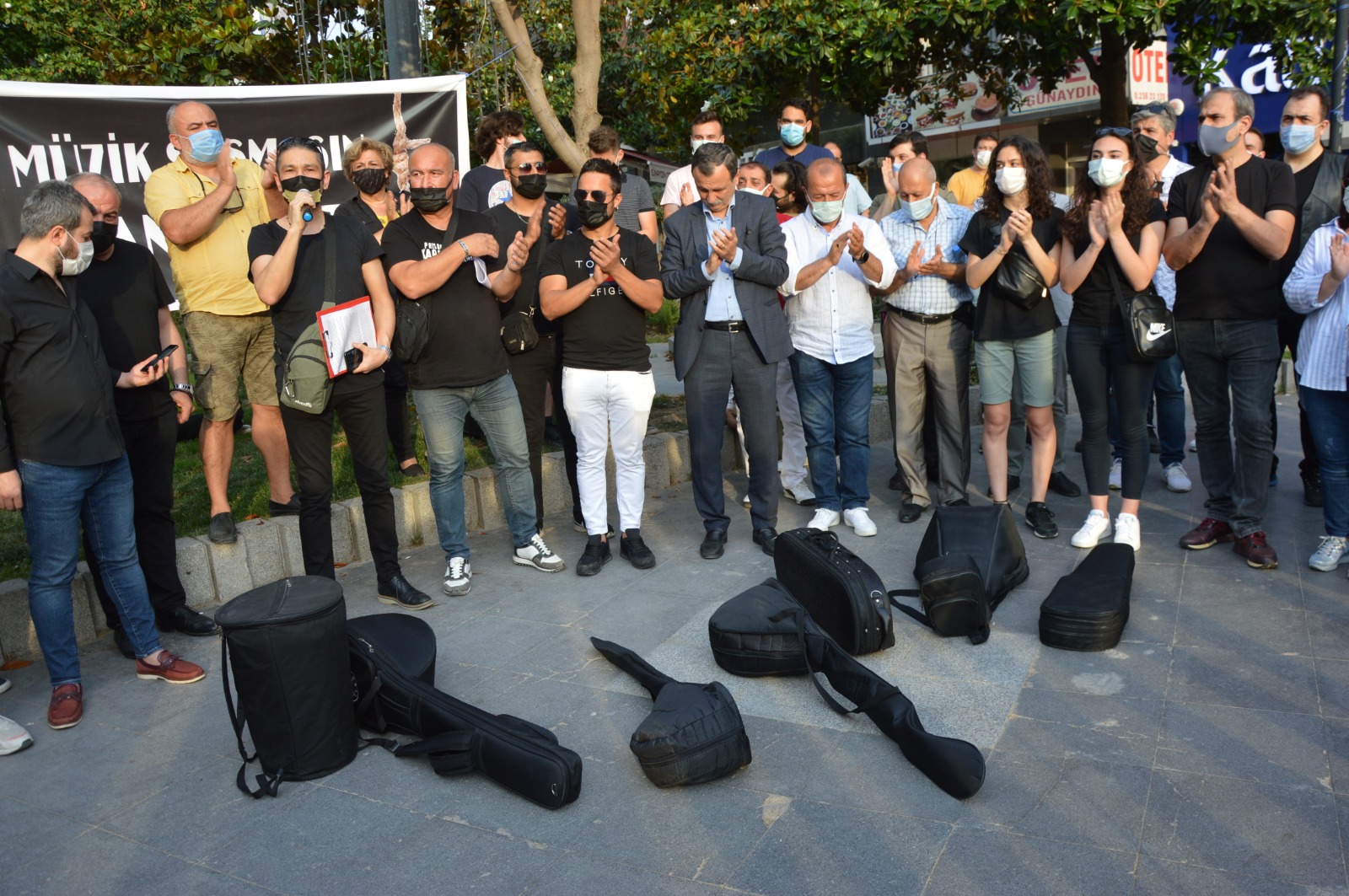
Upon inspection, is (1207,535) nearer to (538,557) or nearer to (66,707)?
(538,557)

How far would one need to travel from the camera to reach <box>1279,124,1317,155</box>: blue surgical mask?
17.1 feet

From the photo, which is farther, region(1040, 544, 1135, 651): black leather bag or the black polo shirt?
region(1040, 544, 1135, 651): black leather bag

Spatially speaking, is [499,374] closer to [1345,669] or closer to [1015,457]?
[1015,457]

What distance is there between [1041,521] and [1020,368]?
0.84 meters

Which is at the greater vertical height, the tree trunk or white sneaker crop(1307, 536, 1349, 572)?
the tree trunk

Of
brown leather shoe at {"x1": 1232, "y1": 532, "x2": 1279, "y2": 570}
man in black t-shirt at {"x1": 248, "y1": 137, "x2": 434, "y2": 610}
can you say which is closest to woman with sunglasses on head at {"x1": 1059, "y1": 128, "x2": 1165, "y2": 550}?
brown leather shoe at {"x1": 1232, "y1": 532, "x2": 1279, "y2": 570}

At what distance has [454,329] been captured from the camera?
520cm

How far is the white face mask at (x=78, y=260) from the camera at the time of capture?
4012 millimetres

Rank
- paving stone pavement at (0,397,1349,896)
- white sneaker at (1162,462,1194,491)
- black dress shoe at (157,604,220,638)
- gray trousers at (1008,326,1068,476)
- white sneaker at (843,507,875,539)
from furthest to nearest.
Result: gray trousers at (1008,326,1068,476), white sneaker at (1162,462,1194,491), white sneaker at (843,507,875,539), black dress shoe at (157,604,220,638), paving stone pavement at (0,397,1349,896)

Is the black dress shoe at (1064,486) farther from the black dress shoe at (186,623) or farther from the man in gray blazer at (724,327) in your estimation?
the black dress shoe at (186,623)

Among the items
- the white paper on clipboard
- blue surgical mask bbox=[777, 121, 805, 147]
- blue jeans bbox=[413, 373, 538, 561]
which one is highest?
blue surgical mask bbox=[777, 121, 805, 147]

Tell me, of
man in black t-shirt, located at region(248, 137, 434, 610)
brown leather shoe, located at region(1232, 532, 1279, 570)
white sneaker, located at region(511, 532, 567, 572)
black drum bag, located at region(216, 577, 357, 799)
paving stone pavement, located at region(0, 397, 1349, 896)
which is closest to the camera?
paving stone pavement, located at region(0, 397, 1349, 896)

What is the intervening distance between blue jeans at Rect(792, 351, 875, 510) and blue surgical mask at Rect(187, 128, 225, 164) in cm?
317

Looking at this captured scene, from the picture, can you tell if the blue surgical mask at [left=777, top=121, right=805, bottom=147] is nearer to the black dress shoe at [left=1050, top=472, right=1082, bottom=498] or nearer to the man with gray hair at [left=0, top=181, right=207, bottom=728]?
the black dress shoe at [left=1050, top=472, right=1082, bottom=498]
